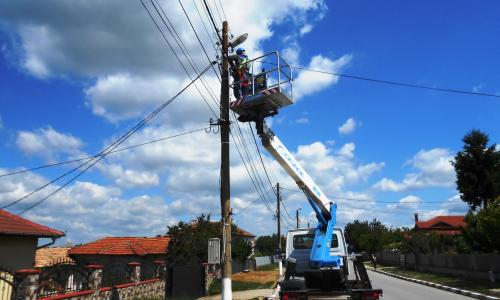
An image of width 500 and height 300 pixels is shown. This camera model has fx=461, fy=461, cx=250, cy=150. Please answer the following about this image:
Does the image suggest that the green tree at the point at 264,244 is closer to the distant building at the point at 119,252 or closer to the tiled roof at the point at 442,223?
the tiled roof at the point at 442,223

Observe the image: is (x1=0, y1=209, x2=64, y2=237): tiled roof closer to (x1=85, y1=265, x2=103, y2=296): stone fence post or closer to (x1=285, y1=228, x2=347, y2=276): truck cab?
(x1=85, y1=265, x2=103, y2=296): stone fence post

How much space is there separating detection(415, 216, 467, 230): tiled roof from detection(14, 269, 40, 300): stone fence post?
8236cm

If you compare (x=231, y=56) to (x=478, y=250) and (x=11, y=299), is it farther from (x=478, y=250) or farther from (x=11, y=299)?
(x=478, y=250)

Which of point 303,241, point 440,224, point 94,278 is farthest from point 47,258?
point 440,224

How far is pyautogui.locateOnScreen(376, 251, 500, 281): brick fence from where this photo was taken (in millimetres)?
23797

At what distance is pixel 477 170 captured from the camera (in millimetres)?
38281

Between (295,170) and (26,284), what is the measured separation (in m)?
7.30

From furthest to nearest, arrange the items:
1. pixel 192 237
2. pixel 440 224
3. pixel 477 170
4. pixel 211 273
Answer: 1. pixel 440 224
2. pixel 477 170
3. pixel 192 237
4. pixel 211 273

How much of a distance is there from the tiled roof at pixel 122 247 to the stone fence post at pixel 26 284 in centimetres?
2366

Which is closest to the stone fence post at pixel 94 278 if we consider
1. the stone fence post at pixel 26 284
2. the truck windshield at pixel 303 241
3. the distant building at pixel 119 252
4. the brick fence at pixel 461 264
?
the stone fence post at pixel 26 284

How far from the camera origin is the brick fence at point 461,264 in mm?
23797

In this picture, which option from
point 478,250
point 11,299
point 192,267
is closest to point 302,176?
point 11,299

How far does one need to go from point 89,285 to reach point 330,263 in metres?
7.03

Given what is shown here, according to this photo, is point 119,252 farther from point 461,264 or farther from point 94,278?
point 461,264
